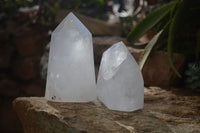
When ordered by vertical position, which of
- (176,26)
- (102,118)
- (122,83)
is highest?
(176,26)

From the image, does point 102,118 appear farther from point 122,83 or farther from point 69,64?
point 69,64

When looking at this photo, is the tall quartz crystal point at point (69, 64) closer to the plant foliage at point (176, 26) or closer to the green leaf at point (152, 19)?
the plant foliage at point (176, 26)

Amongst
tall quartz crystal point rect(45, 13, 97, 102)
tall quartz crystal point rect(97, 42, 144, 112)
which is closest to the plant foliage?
tall quartz crystal point rect(97, 42, 144, 112)

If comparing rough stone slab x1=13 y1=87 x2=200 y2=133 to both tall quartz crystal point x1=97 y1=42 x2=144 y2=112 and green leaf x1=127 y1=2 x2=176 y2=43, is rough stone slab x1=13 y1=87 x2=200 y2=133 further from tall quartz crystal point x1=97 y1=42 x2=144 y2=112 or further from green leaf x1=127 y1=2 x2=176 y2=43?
green leaf x1=127 y1=2 x2=176 y2=43

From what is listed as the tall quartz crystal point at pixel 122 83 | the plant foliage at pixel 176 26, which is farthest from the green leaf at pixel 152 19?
the tall quartz crystal point at pixel 122 83

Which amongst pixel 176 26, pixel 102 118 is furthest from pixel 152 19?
pixel 102 118

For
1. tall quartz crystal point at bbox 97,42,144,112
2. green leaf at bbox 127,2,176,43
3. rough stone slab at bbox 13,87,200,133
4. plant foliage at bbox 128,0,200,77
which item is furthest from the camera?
green leaf at bbox 127,2,176,43
